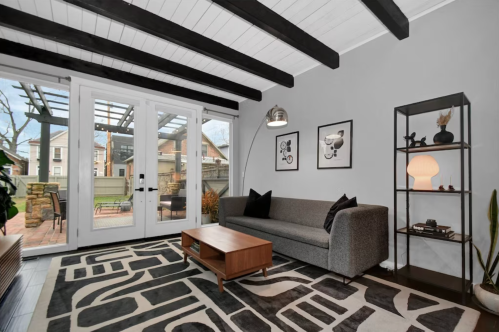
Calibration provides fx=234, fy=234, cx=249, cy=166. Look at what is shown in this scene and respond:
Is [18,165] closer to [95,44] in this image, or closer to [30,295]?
[95,44]

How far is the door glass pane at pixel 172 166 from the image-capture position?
4.27 metres

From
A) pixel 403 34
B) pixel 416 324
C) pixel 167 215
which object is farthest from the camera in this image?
pixel 167 215

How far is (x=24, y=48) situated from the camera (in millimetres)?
3139

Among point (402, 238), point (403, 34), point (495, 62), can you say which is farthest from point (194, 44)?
point (402, 238)

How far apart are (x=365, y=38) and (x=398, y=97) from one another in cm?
91

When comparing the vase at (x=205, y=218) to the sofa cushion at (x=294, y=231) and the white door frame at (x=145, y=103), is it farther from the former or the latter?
the sofa cushion at (x=294, y=231)

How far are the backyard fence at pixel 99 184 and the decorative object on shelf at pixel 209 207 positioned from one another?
62.3 inches

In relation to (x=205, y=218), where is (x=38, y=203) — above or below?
above

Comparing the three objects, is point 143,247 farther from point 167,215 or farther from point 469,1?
point 469,1

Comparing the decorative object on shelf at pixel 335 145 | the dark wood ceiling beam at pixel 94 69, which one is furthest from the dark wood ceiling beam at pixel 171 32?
the dark wood ceiling beam at pixel 94 69

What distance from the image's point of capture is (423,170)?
2361mm

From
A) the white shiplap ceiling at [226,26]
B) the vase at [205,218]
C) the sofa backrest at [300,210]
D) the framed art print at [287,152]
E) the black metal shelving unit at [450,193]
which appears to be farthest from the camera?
the vase at [205,218]

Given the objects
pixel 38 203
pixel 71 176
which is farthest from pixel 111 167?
pixel 38 203

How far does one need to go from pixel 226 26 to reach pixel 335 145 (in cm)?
213
